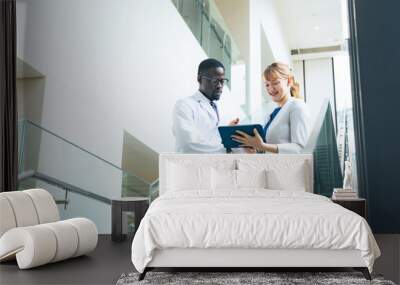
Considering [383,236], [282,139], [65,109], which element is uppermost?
[65,109]

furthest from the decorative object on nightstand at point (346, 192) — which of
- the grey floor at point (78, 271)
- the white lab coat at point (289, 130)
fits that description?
the grey floor at point (78, 271)

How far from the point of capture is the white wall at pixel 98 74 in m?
5.51

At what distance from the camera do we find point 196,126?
538 cm

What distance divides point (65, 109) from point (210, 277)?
3.21m

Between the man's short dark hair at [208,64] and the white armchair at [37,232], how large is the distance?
2.37m

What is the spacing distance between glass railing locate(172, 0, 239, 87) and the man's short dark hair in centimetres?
5

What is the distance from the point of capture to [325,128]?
210 inches

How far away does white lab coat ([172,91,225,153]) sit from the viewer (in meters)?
5.33

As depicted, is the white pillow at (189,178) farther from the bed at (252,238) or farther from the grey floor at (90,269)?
the bed at (252,238)

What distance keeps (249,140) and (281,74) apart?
917 millimetres

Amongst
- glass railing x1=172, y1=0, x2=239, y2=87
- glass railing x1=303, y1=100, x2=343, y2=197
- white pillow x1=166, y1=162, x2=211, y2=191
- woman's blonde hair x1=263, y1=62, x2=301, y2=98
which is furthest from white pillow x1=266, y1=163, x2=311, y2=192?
glass railing x1=172, y1=0, x2=239, y2=87

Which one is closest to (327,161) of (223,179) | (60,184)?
(223,179)

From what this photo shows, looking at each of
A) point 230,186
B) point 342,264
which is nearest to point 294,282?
point 342,264

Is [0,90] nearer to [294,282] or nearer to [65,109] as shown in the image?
[65,109]
